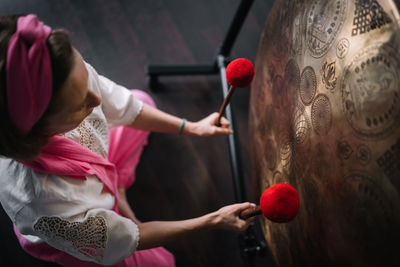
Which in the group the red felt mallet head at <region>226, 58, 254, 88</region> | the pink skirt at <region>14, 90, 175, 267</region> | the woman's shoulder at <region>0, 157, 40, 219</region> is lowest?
the pink skirt at <region>14, 90, 175, 267</region>

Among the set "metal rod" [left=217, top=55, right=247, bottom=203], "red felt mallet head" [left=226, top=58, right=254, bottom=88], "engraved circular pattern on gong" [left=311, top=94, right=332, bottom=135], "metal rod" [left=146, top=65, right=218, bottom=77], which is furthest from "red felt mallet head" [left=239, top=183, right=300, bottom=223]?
→ "metal rod" [left=146, top=65, right=218, bottom=77]

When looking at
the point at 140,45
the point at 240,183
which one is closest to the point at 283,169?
the point at 240,183

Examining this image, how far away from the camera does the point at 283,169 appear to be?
547 millimetres

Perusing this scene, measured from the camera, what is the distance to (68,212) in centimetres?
49

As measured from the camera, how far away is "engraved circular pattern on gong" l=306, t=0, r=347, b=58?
0.42m

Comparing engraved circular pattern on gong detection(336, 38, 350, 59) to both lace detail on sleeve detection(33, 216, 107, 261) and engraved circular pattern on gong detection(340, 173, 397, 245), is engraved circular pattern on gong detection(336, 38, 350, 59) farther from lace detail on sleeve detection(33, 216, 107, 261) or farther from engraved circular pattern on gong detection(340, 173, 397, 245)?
lace detail on sleeve detection(33, 216, 107, 261)

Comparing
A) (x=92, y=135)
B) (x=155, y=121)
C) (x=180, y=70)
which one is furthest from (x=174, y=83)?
(x=92, y=135)

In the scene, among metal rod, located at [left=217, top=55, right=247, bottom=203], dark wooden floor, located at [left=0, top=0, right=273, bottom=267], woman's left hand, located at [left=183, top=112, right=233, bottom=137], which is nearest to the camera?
woman's left hand, located at [left=183, top=112, right=233, bottom=137]

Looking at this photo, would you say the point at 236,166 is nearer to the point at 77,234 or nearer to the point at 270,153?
the point at 270,153

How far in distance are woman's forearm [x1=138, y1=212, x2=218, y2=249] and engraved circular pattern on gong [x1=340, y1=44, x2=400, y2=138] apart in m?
0.33

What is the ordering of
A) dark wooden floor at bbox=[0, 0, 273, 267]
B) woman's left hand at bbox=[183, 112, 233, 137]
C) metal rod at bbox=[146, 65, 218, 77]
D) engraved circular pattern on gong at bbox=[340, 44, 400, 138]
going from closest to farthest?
1. engraved circular pattern on gong at bbox=[340, 44, 400, 138]
2. woman's left hand at bbox=[183, 112, 233, 137]
3. dark wooden floor at bbox=[0, 0, 273, 267]
4. metal rod at bbox=[146, 65, 218, 77]

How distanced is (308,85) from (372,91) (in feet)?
0.42

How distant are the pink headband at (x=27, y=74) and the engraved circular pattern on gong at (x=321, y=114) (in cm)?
37

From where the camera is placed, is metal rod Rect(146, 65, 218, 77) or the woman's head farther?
metal rod Rect(146, 65, 218, 77)
